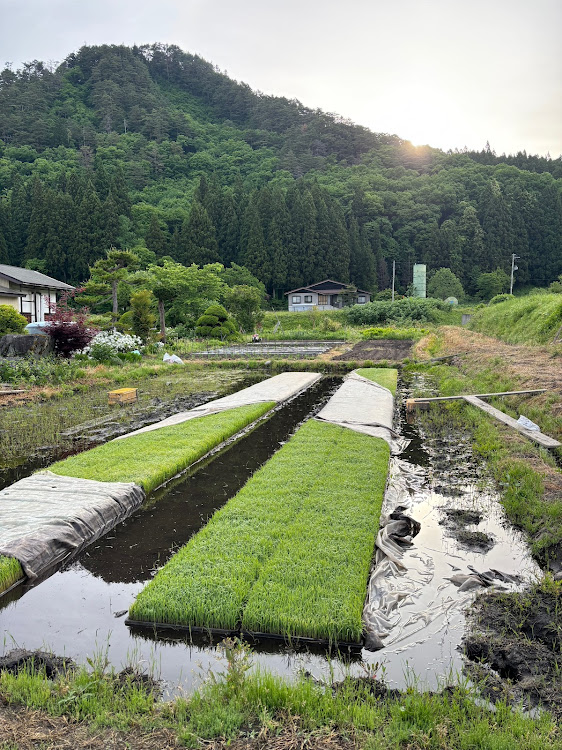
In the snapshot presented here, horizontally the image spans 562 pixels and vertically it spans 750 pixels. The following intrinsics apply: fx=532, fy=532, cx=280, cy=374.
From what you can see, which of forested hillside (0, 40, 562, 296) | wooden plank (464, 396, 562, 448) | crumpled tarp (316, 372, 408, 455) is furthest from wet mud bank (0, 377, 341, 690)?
forested hillside (0, 40, 562, 296)

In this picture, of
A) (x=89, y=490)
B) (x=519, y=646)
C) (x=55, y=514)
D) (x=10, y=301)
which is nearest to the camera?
(x=519, y=646)

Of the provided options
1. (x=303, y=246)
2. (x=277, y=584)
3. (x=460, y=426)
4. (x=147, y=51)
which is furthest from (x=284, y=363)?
(x=147, y=51)

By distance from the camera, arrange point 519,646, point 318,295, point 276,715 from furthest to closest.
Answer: point 318,295, point 519,646, point 276,715

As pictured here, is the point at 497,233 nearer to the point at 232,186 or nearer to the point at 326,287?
the point at 326,287

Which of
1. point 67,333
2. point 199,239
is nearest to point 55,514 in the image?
point 67,333

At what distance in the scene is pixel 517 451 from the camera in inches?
260

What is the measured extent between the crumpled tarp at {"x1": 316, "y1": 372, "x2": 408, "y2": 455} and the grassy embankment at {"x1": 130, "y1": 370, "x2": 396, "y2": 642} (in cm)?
203

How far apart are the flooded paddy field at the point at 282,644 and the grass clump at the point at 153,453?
0.32m

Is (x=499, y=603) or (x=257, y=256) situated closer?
(x=499, y=603)

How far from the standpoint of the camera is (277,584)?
364cm

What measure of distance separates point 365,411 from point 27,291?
70.2 feet

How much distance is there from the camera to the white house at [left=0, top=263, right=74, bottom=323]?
77.6ft

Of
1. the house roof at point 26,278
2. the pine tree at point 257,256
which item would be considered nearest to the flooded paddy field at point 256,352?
the house roof at point 26,278

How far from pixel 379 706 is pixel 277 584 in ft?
3.86
